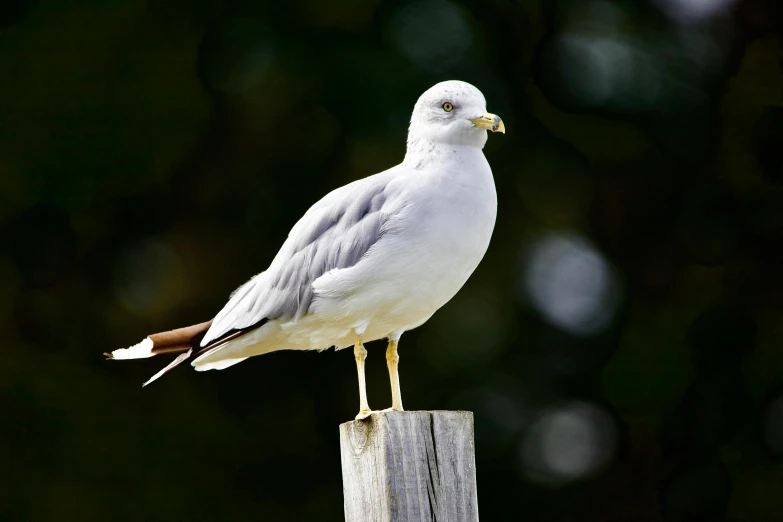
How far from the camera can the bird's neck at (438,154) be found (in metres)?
3.55

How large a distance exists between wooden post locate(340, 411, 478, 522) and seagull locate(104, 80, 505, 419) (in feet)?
1.47

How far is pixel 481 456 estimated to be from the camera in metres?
7.60

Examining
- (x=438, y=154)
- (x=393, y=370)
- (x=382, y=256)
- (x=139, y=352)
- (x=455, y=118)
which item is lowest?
(x=393, y=370)

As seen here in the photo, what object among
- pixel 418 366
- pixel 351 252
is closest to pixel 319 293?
pixel 351 252

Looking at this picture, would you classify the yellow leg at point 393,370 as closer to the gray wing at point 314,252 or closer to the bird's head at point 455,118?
the gray wing at point 314,252

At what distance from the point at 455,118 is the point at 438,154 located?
0.45 feet

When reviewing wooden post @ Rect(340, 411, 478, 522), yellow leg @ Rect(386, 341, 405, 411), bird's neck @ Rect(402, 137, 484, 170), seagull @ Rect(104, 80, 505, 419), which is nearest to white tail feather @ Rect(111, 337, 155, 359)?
seagull @ Rect(104, 80, 505, 419)

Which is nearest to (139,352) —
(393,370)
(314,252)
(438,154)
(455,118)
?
(314,252)

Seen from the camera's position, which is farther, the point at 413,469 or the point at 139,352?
the point at 139,352

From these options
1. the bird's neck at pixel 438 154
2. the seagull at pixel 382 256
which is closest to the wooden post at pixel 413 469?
the seagull at pixel 382 256

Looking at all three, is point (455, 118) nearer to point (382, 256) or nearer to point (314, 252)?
point (382, 256)

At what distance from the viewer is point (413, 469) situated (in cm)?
268

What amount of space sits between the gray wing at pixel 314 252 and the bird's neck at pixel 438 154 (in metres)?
0.10

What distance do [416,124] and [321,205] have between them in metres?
0.43
